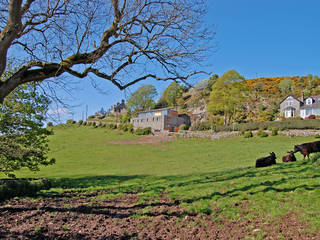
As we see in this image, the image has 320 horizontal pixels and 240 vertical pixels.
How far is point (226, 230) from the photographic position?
486 centimetres

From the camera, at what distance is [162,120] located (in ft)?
206

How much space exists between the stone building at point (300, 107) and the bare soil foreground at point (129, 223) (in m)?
57.5

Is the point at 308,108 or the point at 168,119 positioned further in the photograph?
the point at 168,119

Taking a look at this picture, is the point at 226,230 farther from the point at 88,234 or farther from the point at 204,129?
the point at 204,129

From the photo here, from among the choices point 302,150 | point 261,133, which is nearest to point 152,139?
point 261,133

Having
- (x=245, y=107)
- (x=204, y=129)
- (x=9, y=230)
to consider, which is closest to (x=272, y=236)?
(x=9, y=230)

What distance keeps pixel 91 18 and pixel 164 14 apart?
7.77 ft

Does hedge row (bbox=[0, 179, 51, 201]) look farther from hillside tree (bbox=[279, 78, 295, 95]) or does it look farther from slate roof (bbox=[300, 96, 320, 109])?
hillside tree (bbox=[279, 78, 295, 95])

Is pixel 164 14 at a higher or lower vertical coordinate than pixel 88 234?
higher

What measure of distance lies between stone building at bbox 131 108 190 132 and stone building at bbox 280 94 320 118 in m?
28.8

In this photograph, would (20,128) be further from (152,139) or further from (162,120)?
(162,120)

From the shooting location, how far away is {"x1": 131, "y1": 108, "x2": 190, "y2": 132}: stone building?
6269 cm

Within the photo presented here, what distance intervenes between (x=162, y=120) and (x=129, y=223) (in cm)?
5697

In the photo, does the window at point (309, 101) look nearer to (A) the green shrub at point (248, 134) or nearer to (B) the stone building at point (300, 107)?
(B) the stone building at point (300, 107)
